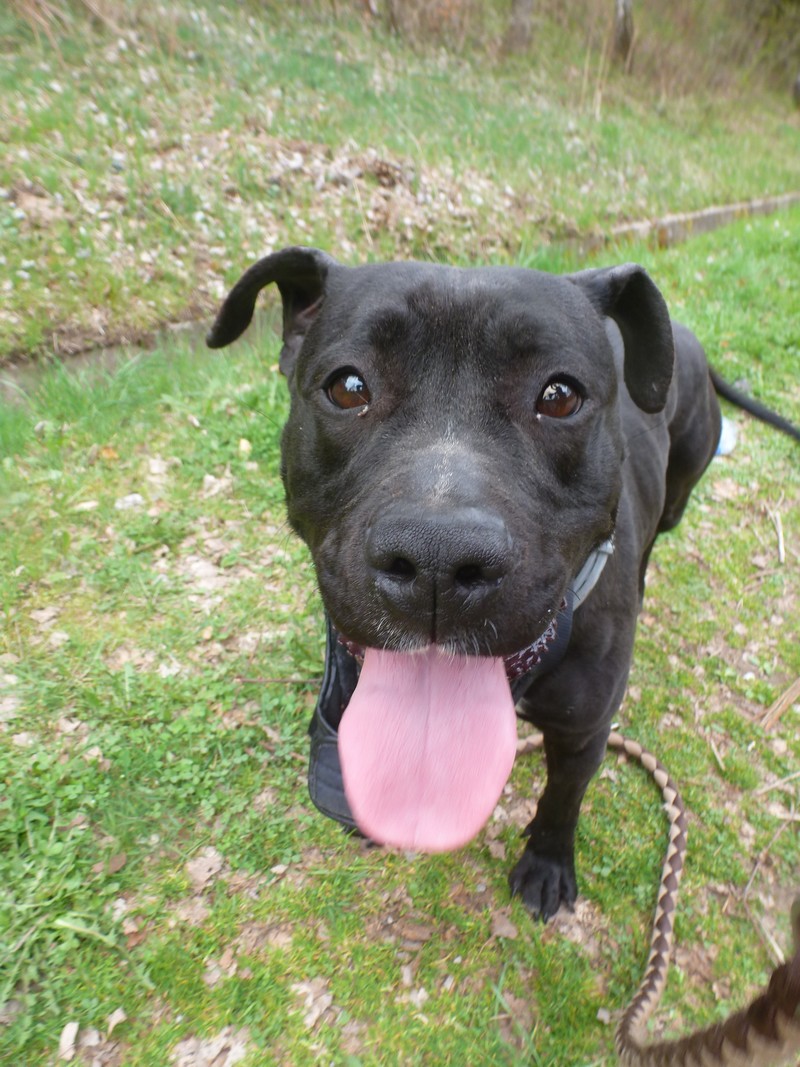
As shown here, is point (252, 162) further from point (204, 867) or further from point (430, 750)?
point (430, 750)

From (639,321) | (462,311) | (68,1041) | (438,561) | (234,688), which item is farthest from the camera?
(234,688)

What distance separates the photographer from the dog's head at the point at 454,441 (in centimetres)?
160

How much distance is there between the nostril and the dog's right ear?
1273mm

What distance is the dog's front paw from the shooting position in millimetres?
2633

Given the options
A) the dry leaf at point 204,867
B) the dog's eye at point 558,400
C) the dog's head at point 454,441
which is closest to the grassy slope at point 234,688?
the dry leaf at point 204,867

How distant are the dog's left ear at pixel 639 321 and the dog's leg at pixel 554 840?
3.80 ft

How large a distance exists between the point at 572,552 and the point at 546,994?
151 cm

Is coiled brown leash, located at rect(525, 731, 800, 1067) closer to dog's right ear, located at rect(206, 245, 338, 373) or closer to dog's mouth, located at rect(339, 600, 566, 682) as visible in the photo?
dog's mouth, located at rect(339, 600, 566, 682)

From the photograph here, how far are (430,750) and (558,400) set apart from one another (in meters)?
0.98

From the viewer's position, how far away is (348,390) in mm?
2096

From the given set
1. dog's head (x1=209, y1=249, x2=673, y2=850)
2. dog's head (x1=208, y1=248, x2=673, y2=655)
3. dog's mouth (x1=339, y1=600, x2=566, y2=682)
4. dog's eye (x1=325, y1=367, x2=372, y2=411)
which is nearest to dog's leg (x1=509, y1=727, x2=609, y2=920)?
dog's mouth (x1=339, y1=600, x2=566, y2=682)

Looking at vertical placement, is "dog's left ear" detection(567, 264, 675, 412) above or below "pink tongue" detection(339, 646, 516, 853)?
above

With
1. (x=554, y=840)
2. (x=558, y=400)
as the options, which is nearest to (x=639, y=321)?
(x=558, y=400)

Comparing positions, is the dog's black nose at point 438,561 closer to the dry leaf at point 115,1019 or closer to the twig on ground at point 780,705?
the dry leaf at point 115,1019
